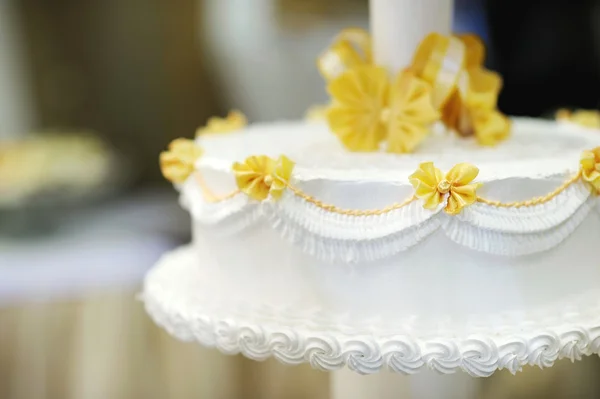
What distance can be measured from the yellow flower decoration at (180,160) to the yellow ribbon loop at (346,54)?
235 mm

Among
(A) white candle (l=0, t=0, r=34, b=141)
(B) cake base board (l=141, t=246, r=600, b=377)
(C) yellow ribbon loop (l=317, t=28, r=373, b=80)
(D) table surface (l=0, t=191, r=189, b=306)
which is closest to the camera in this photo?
(B) cake base board (l=141, t=246, r=600, b=377)

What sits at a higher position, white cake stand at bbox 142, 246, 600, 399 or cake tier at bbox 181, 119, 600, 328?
cake tier at bbox 181, 119, 600, 328

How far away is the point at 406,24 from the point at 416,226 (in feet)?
1.16

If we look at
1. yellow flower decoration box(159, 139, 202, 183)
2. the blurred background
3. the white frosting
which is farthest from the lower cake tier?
the blurred background

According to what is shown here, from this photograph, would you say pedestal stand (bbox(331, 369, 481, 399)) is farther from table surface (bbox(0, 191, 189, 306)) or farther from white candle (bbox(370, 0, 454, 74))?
table surface (bbox(0, 191, 189, 306))

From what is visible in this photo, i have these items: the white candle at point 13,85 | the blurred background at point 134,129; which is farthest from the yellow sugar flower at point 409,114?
the white candle at point 13,85

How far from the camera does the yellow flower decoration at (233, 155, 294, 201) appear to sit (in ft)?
2.45

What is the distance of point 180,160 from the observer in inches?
36.2

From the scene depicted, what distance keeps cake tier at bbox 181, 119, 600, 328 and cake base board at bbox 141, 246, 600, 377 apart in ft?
0.10

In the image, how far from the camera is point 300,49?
102 inches

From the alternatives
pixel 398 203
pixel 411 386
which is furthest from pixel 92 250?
pixel 398 203

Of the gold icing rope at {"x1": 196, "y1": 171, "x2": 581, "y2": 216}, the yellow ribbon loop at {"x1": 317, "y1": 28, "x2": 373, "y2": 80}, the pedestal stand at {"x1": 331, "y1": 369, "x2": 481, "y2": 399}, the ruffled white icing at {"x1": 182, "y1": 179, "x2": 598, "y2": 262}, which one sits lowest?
the pedestal stand at {"x1": 331, "y1": 369, "x2": 481, "y2": 399}

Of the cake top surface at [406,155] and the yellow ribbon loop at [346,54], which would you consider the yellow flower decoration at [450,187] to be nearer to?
the cake top surface at [406,155]

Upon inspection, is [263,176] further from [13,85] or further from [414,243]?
[13,85]
